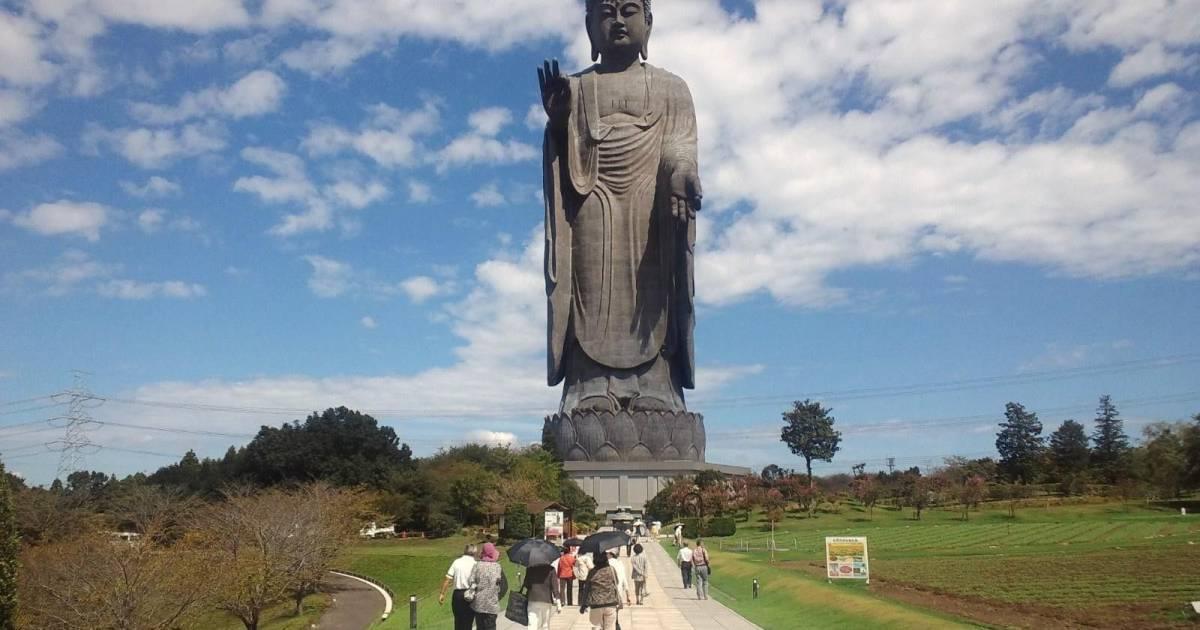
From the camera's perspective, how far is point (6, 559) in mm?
10695

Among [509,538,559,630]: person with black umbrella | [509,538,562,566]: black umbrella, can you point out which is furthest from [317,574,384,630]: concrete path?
[509,538,559,630]: person with black umbrella

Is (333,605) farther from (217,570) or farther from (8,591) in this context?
(8,591)

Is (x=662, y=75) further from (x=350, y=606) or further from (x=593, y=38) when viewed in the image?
(x=350, y=606)

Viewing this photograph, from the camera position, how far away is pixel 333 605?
24.7 metres

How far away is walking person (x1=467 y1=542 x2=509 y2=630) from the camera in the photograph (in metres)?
8.41

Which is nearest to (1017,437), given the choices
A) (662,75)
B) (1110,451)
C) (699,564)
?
(1110,451)

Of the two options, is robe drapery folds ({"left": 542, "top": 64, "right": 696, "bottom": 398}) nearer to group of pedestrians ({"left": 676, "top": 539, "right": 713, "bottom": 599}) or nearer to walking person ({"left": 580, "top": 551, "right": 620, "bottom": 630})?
group of pedestrians ({"left": 676, "top": 539, "right": 713, "bottom": 599})

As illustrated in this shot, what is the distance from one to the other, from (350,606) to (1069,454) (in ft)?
160

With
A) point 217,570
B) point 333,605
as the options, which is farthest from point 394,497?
point 217,570

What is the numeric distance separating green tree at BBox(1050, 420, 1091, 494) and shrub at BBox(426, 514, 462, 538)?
30.3 metres

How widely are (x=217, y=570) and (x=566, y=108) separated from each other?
2370cm

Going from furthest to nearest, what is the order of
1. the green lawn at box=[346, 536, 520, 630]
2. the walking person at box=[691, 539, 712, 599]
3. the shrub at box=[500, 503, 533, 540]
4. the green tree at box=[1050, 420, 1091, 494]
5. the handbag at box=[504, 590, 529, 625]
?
the green tree at box=[1050, 420, 1091, 494] < the shrub at box=[500, 503, 533, 540] < the green lawn at box=[346, 536, 520, 630] < the walking person at box=[691, 539, 712, 599] < the handbag at box=[504, 590, 529, 625]

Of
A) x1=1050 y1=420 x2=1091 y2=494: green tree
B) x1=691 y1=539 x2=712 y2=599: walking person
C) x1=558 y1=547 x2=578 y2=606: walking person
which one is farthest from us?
x1=1050 y1=420 x2=1091 y2=494: green tree

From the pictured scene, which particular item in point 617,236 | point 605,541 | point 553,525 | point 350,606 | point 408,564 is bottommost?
point 350,606
